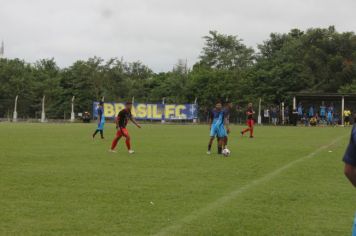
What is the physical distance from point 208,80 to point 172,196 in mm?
53408

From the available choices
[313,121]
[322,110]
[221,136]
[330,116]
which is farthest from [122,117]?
[322,110]

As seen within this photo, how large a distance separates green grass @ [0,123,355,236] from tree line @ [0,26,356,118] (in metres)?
42.9

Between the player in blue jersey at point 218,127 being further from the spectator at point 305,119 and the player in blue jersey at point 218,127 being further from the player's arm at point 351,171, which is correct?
the spectator at point 305,119

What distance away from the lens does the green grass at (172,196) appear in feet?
23.5

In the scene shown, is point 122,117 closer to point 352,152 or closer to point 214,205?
point 214,205

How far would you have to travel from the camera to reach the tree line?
6294cm

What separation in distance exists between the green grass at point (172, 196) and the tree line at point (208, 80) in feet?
141

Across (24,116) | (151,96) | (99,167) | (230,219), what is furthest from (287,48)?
(230,219)

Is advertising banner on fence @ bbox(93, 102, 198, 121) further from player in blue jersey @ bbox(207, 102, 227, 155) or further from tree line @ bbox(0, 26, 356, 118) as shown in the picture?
player in blue jersey @ bbox(207, 102, 227, 155)

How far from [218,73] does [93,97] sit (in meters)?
16.0

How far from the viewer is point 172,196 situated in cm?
936

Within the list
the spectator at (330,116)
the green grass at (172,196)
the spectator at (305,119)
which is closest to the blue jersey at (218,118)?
the green grass at (172,196)

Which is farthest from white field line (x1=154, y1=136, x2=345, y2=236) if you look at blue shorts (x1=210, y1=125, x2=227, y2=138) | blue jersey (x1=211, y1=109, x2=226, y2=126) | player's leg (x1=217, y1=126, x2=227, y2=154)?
blue jersey (x1=211, y1=109, x2=226, y2=126)

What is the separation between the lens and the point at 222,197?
9320mm
